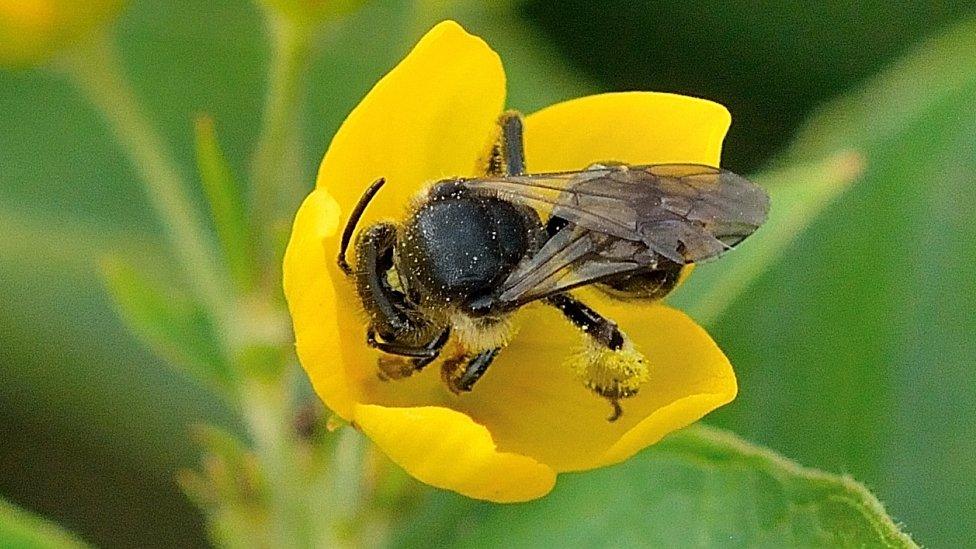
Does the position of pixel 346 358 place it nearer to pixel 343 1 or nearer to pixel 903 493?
pixel 343 1

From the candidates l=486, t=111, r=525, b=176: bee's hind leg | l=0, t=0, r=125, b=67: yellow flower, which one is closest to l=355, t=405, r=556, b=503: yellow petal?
l=486, t=111, r=525, b=176: bee's hind leg

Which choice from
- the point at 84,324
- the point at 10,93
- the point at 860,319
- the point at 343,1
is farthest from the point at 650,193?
the point at 10,93

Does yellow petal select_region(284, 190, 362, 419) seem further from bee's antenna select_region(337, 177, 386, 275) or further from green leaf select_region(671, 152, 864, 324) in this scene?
green leaf select_region(671, 152, 864, 324)

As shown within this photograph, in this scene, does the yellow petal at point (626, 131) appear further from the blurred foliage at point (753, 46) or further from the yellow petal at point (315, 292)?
the blurred foliage at point (753, 46)

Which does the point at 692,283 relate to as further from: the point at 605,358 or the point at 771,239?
the point at 605,358

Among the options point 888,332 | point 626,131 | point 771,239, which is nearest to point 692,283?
point 771,239

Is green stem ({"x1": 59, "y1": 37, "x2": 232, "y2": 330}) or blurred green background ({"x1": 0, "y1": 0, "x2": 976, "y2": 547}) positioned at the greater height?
green stem ({"x1": 59, "y1": 37, "x2": 232, "y2": 330})

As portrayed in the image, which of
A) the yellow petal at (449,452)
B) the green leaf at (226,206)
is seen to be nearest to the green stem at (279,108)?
the green leaf at (226,206)
